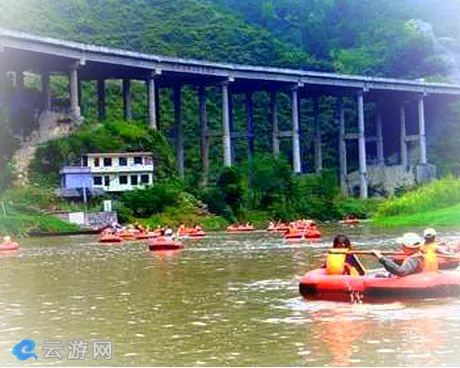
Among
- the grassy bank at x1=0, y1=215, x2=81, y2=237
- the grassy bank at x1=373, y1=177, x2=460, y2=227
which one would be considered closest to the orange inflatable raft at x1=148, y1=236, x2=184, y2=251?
the grassy bank at x1=373, y1=177, x2=460, y2=227

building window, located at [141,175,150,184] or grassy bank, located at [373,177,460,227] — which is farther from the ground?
building window, located at [141,175,150,184]

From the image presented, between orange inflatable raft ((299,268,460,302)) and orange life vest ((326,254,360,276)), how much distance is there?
0.36m

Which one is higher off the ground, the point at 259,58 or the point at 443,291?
the point at 259,58

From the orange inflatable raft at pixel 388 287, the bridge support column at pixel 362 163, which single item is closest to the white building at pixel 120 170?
the bridge support column at pixel 362 163

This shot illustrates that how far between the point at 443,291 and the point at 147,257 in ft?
62.4

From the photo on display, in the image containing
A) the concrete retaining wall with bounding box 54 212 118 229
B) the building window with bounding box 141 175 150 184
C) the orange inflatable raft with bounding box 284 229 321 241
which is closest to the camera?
the orange inflatable raft with bounding box 284 229 321 241

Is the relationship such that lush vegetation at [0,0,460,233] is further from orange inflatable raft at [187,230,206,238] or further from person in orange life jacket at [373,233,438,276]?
person in orange life jacket at [373,233,438,276]

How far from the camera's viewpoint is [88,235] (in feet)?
199

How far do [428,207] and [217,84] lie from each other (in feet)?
137

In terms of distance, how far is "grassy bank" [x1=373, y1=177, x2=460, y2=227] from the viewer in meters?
52.7

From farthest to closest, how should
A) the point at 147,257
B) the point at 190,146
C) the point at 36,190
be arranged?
the point at 190,146, the point at 36,190, the point at 147,257

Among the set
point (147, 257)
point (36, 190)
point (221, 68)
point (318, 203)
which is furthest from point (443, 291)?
point (221, 68)

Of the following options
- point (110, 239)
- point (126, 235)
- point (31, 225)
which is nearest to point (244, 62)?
point (31, 225)

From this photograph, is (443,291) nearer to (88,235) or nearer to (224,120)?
(88,235)
